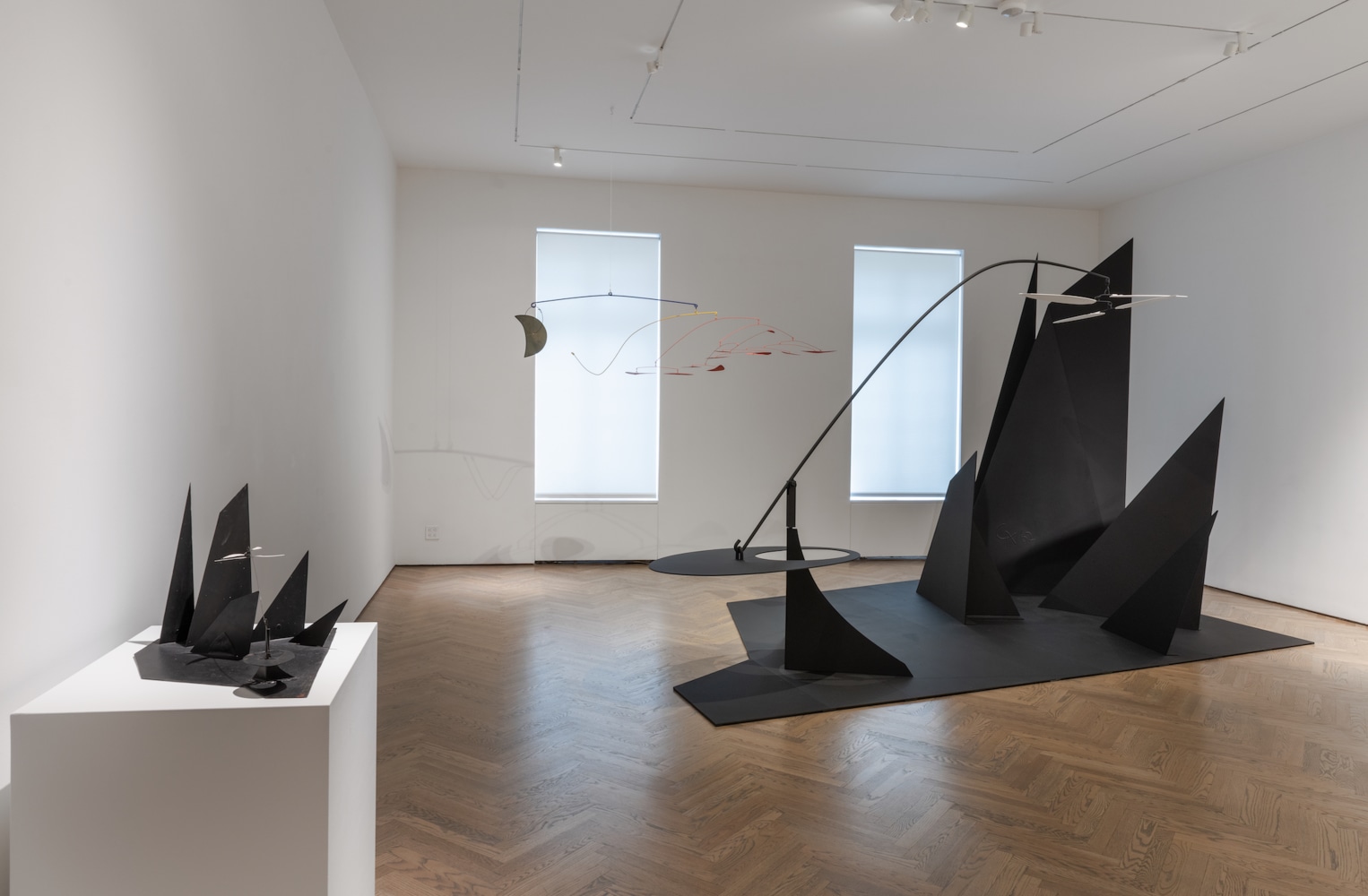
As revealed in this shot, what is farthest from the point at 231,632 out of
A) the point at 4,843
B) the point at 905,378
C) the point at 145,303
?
the point at 905,378

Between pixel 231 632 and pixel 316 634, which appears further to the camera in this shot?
pixel 316 634

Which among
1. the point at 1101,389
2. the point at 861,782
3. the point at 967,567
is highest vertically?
the point at 1101,389

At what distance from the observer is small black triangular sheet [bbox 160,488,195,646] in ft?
5.81

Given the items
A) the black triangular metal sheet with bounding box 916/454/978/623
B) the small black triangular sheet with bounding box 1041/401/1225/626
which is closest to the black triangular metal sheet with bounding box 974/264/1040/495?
the black triangular metal sheet with bounding box 916/454/978/623

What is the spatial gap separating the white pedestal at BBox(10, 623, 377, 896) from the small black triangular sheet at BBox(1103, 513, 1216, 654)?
442 cm

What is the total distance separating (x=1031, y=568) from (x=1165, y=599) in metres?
1.25

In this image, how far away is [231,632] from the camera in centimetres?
160

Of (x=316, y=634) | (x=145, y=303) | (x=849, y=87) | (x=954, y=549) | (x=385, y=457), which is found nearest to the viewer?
(x=316, y=634)

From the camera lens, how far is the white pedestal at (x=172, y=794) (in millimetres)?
1285

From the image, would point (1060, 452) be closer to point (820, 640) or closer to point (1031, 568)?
point (1031, 568)

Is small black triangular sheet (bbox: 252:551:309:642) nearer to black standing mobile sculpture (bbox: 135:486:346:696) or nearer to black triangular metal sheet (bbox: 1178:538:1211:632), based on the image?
black standing mobile sculpture (bbox: 135:486:346:696)

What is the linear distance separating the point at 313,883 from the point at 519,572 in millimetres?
5192

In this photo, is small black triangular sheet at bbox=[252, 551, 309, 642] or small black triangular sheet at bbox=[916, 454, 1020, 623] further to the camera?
small black triangular sheet at bbox=[916, 454, 1020, 623]

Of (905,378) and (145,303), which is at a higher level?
(905,378)
